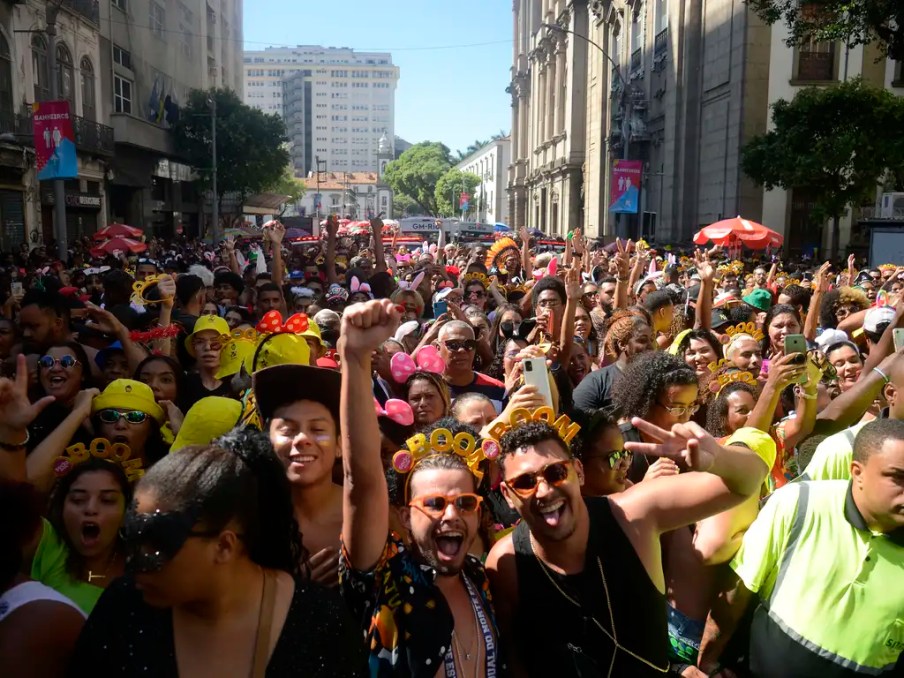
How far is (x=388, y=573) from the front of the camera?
8.11 ft

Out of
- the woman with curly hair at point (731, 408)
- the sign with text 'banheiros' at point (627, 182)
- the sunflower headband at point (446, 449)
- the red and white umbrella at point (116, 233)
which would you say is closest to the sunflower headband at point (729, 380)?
the woman with curly hair at point (731, 408)

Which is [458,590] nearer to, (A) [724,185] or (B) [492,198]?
(A) [724,185]

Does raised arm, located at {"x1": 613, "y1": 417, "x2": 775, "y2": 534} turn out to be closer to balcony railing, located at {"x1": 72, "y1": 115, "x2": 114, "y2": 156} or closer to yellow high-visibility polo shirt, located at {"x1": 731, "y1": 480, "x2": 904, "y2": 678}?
yellow high-visibility polo shirt, located at {"x1": 731, "y1": 480, "x2": 904, "y2": 678}

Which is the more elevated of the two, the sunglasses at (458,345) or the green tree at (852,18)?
the green tree at (852,18)

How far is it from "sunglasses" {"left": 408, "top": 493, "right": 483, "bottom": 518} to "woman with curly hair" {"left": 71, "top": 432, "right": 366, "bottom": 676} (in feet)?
1.89

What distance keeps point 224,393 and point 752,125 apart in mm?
23487

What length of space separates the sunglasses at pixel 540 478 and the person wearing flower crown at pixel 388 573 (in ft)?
0.78

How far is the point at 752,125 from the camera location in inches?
989

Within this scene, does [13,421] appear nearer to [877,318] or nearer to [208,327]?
[208,327]

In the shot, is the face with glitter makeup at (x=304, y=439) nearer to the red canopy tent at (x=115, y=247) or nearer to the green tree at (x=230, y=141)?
the red canopy tent at (x=115, y=247)

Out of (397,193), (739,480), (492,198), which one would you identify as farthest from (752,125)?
(397,193)

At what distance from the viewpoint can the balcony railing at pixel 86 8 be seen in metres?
28.4

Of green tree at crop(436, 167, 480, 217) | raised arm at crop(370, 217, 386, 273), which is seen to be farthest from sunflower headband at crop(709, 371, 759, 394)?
green tree at crop(436, 167, 480, 217)

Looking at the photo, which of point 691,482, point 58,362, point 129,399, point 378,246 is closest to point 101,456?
point 129,399
